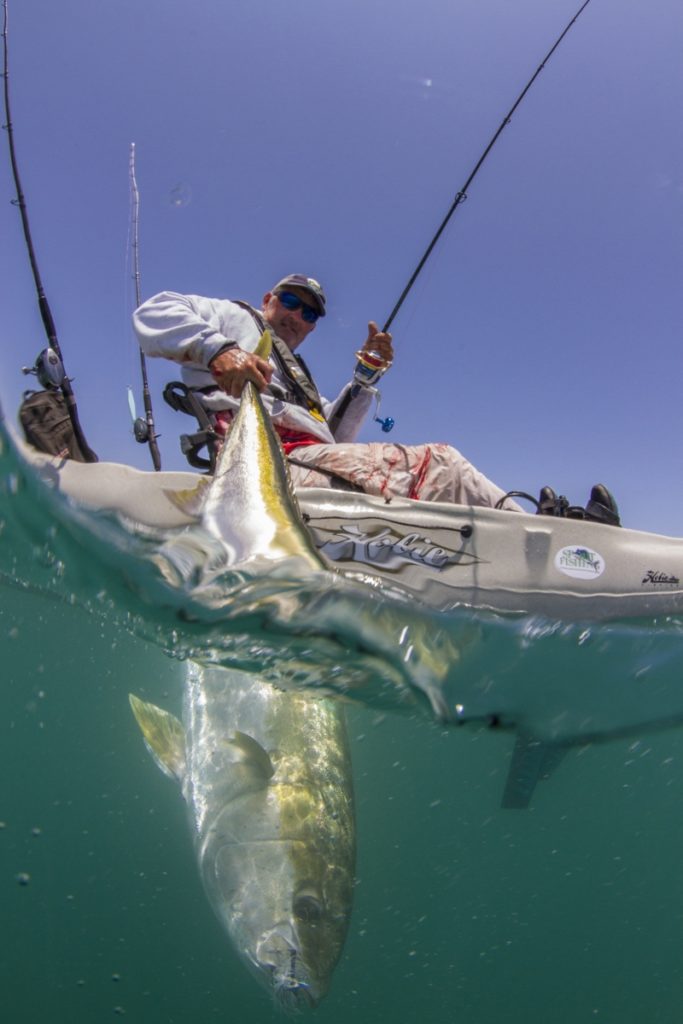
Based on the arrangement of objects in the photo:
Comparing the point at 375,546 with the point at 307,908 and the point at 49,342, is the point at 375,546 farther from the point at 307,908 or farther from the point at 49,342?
the point at 49,342

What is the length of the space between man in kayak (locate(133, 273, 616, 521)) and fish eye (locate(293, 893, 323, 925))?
7.03 ft

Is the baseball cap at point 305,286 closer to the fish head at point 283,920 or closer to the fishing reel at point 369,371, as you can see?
the fishing reel at point 369,371

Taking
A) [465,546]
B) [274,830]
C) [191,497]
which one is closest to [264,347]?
[191,497]

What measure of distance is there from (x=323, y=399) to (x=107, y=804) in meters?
11.6

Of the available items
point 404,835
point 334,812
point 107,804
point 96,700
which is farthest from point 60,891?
point 334,812

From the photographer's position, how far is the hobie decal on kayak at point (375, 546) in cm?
299

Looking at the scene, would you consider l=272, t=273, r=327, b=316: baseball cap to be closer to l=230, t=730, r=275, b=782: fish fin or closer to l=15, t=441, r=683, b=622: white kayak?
l=15, t=441, r=683, b=622: white kayak

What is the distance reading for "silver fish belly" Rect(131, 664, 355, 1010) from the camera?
3.07m

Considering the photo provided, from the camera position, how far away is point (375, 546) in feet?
9.82

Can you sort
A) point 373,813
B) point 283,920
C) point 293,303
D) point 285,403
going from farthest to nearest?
point 373,813 < point 293,303 < point 285,403 < point 283,920

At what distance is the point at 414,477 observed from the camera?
354cm

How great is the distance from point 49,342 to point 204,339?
0.91 m

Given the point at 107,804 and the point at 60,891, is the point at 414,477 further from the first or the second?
the point at 107,804

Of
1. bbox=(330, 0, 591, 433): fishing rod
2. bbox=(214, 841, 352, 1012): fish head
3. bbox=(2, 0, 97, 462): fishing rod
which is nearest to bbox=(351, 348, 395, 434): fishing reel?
bbox=(330, 0, 591, 433): fishing rod
